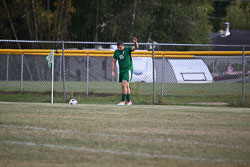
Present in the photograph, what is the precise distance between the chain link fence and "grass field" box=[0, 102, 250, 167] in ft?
18.0

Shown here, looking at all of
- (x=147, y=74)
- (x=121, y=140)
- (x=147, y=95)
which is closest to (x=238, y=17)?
(x=147, y=74)

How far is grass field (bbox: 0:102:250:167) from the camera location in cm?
557

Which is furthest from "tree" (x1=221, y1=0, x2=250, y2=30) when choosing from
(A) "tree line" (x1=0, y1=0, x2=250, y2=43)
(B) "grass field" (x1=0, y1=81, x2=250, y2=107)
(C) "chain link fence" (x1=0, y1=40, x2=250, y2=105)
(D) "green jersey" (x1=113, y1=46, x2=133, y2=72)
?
(D) "green jersey" (x1=113, y1=46, x2=133, y2=72)

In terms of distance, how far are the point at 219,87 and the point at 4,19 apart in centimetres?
1552

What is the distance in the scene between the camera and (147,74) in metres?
24.7

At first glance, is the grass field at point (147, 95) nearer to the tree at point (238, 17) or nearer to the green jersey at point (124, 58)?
the green jersey at point (124, 58)

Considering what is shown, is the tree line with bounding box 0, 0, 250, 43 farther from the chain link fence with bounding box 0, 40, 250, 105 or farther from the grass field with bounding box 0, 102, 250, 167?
the grass field with bounding box 0, 102, 250, 167

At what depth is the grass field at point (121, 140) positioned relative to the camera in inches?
219

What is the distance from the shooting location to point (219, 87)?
18703 mm

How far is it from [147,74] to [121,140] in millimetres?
18045

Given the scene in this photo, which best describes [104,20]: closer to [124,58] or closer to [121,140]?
[124,58]

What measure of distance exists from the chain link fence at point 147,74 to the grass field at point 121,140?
5.50m

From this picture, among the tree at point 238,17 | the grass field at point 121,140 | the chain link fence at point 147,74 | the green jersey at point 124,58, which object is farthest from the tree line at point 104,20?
the tree at point 238,17

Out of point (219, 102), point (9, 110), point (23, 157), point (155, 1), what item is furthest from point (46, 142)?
point (155, 1)
